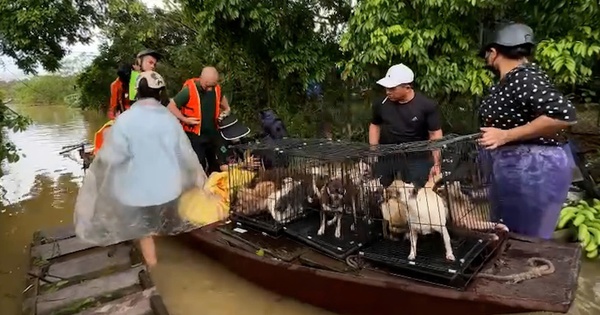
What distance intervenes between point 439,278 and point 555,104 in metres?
1.12

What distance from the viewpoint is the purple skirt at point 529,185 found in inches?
105

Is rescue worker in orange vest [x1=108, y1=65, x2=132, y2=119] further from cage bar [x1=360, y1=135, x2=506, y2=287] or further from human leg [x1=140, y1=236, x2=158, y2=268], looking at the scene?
cage bar [x1=360, y1=135, x2=506, y2=287]

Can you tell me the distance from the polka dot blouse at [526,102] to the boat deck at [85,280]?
2.33 metres

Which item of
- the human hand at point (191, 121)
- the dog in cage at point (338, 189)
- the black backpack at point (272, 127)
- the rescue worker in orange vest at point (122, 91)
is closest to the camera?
the dog in cage at point (338, 189)

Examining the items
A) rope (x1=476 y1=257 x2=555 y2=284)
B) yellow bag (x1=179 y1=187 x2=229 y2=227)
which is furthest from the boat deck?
rope (x1=476 y1=257 x2=555 y2=284)

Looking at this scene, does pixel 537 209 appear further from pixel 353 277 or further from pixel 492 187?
pixel 353 277

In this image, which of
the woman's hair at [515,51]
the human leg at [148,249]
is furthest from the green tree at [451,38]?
the human leg at [148,249]

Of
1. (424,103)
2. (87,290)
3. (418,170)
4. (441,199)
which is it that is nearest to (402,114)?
(424,103)

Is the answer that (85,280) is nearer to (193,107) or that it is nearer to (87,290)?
(87,290)

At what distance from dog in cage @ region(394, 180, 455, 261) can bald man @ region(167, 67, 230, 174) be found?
279 centimetres

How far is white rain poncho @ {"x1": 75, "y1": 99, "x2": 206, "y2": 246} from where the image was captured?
3311 mm

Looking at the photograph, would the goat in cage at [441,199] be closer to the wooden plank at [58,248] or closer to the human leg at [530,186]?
the human leg at [530,186]

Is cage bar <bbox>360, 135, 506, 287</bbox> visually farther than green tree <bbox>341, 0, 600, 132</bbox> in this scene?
No

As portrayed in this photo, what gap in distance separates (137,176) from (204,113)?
5.80 ft
